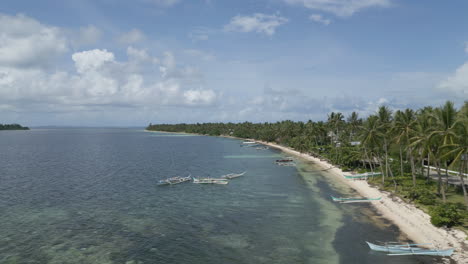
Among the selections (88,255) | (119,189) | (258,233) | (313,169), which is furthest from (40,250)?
(313,169)

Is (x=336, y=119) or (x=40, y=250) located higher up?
(x=336, y=119)

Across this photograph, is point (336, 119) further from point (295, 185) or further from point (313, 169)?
point (295, 185)

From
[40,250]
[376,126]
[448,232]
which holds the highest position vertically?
[376,126]

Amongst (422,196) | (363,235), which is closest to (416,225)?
(363,235)

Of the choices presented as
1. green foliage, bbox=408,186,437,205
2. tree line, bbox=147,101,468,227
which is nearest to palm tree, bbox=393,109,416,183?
tree line, bbox=147,101,468,227

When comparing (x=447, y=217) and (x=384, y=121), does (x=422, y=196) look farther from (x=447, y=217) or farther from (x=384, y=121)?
(x=384, y=121)

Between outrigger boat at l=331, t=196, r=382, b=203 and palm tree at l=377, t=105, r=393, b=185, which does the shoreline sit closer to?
outrigger boat at l=331, t=196, r=382, b=203

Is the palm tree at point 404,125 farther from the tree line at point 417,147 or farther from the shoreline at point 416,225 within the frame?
the shoreline at point 416,225

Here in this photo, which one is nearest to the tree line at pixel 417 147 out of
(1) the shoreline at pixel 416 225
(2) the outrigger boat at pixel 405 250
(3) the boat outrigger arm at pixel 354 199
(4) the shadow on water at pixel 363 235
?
(1) the shoreline at pixel 416 225
